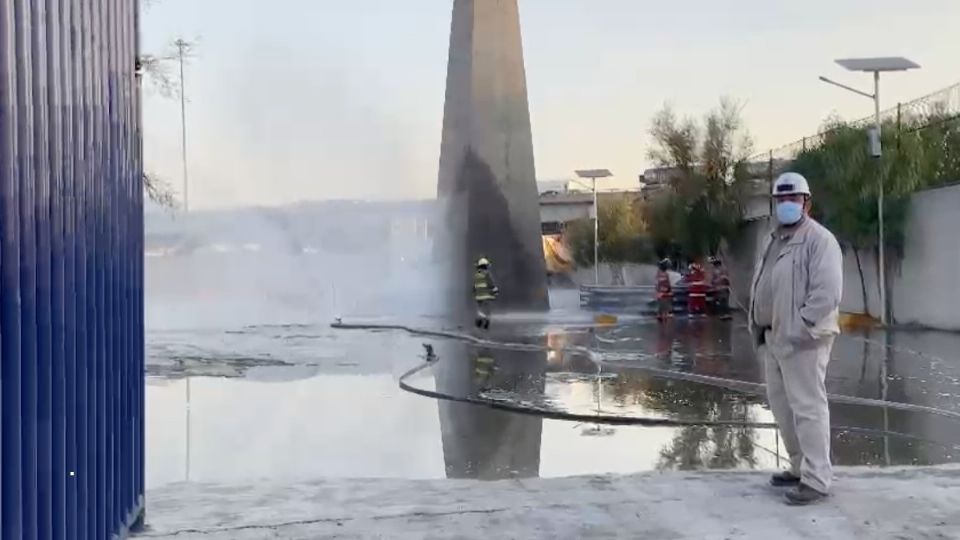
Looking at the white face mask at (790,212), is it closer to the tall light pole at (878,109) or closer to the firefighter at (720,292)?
the tall light pole at (878,109)

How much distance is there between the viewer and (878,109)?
863 inches

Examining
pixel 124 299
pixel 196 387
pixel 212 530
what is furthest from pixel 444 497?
pixel 196 387

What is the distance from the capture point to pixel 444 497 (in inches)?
235

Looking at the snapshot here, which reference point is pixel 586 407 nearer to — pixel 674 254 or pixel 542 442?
pixel 542 442

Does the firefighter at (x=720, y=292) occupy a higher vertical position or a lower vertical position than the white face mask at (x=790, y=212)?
lower

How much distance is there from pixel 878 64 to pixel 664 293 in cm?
720

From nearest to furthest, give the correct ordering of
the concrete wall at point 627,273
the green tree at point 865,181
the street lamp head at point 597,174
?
the green tree at point 865,181
the street lamp head at point 597,174
the concrete wall at point 627,273

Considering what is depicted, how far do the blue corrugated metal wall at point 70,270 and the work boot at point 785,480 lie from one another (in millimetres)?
3394

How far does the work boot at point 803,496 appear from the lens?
220 inches

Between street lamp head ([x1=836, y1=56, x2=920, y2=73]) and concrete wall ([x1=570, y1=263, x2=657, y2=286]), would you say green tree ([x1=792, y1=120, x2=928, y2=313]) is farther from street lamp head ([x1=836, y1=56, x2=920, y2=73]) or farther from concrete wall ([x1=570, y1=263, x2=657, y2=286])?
concrete wall ([x1=570, y1=263, x2=657, y2=286])

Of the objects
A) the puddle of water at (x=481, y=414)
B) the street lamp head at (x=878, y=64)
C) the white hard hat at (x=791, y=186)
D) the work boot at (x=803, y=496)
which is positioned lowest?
the puddle of water at (x=481, y=414)

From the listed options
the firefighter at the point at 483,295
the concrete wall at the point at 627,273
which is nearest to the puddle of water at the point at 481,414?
the firefighter at the point at 483,295

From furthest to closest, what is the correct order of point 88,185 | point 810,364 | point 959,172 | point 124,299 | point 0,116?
point 959,172 → point 810,364 → point 124,299 → point 88,185 → point 0,116

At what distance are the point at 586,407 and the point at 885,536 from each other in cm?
529
